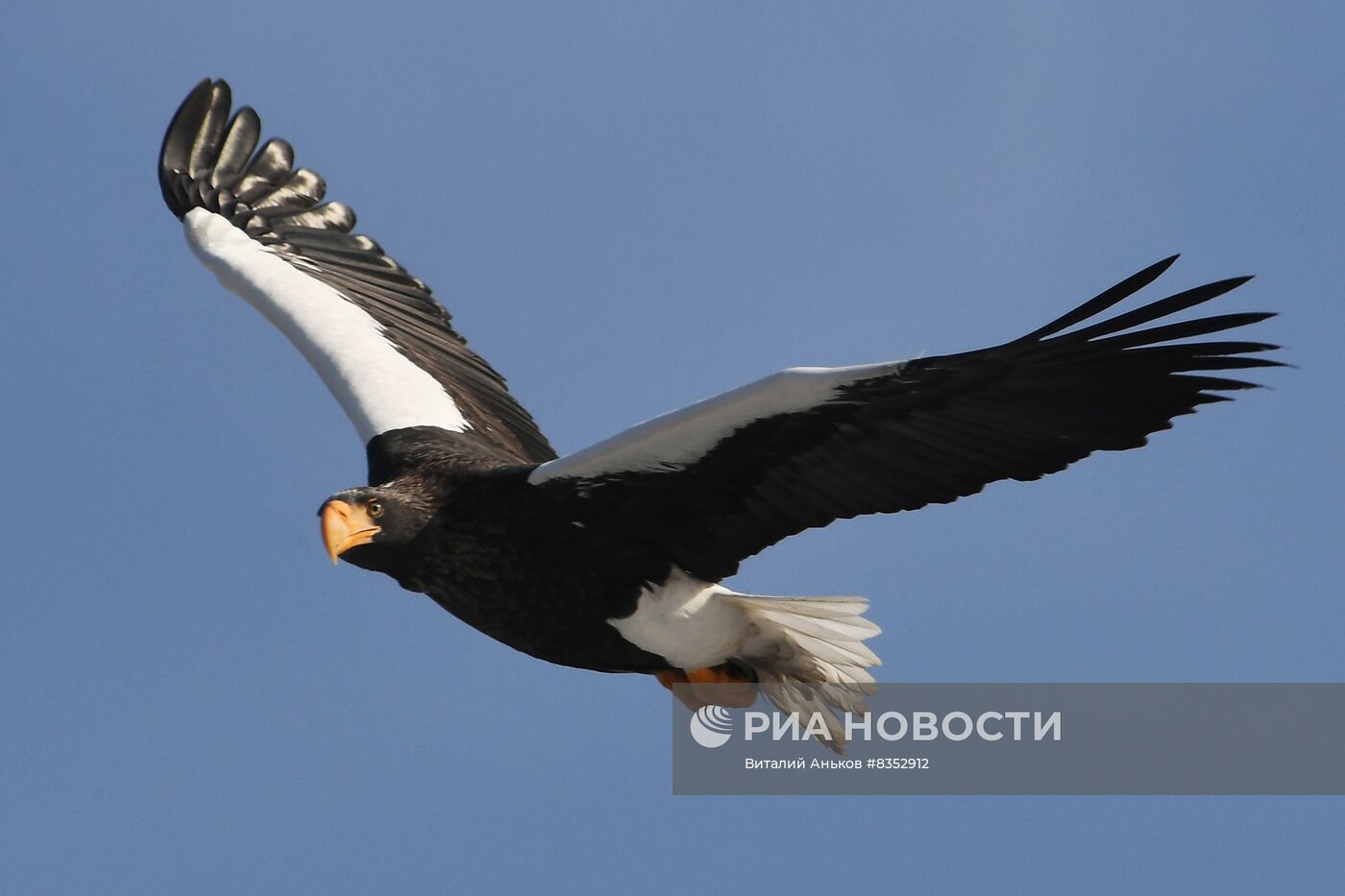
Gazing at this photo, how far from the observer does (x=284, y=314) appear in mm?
9422

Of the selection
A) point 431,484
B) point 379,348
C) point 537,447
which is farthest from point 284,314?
point 431,484

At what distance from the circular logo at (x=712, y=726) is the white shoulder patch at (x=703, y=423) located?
1.70m

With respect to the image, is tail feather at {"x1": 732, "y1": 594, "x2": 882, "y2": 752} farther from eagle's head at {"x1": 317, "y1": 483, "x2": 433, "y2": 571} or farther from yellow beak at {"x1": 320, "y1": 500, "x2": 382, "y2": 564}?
yellow beak at {"x1": 320, "y1": 500, "x2": 382, "y2": 564}

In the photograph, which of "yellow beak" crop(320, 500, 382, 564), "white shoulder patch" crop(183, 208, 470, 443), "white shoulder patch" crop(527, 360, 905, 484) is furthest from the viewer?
"white shoulder patch" crop(183, 208, 470, 443)

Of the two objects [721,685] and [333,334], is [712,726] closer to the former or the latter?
[721,685]

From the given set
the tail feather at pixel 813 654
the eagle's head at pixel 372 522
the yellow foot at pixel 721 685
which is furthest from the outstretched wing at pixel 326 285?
the tail feather at pixel 813 654

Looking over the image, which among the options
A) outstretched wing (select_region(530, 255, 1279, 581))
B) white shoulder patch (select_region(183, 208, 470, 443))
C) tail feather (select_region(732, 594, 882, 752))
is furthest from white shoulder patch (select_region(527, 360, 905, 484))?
white shoulder patch (select_region(183, 208, 470, 443))

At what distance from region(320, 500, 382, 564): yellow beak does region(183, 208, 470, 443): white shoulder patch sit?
3.47 feet

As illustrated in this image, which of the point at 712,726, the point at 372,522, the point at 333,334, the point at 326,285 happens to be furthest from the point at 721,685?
the point at 326,285

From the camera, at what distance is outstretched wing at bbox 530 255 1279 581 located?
21.8 ft

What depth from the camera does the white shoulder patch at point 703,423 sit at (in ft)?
21.7

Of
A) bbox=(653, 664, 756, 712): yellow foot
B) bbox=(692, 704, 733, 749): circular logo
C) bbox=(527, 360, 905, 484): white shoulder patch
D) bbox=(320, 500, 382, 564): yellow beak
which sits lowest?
bbox=(692, 704, 733, 749): circular logo

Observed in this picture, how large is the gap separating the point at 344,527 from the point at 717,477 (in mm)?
1437

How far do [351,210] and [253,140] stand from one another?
69 centimetres
